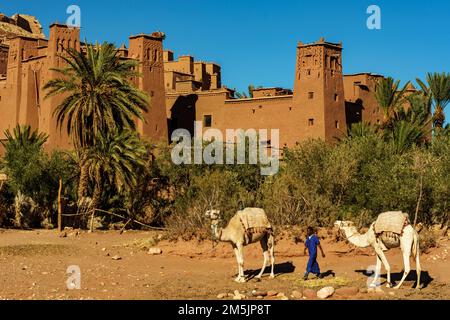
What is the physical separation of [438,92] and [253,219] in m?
31.5

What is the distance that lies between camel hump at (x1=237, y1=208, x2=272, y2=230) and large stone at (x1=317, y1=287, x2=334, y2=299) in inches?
97.8

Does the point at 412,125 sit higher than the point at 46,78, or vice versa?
the point at 46,78

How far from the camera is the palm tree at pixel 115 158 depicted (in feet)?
92.9

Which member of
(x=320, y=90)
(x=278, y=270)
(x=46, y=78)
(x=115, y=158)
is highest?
(x=46, y=78)

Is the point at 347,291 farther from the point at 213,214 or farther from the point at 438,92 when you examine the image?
the point at 438,92

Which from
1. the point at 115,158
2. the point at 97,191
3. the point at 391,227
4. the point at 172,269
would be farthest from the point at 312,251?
the point at 97,191

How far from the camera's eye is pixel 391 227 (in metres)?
15.2

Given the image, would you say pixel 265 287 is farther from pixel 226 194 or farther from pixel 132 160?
pixel 132 160

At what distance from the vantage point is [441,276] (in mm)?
17109

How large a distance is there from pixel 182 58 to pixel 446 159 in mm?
40085

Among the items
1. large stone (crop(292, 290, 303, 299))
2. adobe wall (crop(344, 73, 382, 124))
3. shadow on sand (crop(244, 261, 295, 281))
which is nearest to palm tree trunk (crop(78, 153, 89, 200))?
shadow on sand (crop(244, 261, 295, 281))

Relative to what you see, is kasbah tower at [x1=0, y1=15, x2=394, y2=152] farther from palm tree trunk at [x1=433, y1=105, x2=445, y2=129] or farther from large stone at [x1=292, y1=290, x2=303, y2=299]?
large stone at [x1=292, y1=290, x2=303, y2=299]

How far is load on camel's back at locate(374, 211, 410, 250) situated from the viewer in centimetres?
1520
